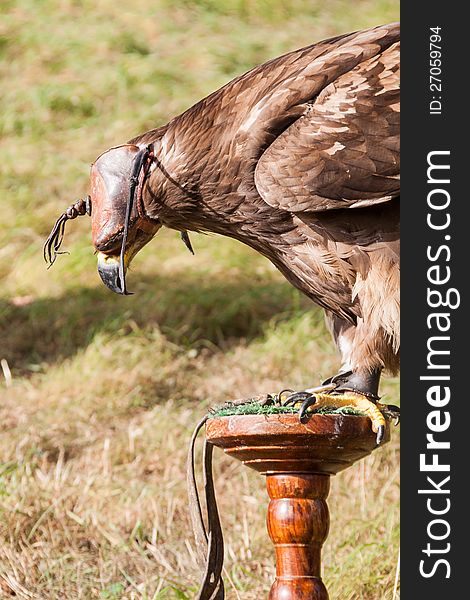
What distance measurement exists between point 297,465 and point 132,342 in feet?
9.99

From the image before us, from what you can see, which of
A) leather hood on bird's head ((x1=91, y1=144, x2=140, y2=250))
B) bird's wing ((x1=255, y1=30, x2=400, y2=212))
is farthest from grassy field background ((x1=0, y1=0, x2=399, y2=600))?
bird's wing ((x1=255, y1=30, x2=400, y2=212))

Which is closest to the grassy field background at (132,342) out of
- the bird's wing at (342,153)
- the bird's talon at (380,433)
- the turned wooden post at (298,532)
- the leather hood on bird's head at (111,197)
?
the turned wooden post at (298,532)

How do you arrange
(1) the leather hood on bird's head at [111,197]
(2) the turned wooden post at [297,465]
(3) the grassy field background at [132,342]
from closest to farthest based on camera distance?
(2) the turned wooden post at [297,465] → (1) the leather hood on bird's head at [111,197] → (3) the grassy field background at [132,342]

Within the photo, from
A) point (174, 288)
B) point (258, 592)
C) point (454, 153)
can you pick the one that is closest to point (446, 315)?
point (454, 153)

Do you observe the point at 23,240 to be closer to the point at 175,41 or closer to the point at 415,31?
the point at 175,41

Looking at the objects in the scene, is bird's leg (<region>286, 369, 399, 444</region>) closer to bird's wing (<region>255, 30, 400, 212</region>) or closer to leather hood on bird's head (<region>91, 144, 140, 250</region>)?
bird's wing (<region>255, 30, 400, 212</region>)

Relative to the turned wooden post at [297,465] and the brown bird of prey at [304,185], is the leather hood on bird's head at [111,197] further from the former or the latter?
the turned wooden post at [297,465]

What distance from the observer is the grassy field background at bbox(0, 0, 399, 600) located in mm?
3666

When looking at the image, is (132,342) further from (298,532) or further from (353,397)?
(298,532)

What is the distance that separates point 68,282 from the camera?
6297mm

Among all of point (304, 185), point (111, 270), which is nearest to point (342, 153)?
point (304, 185)

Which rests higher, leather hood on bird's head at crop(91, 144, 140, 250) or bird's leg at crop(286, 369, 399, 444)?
leather hood on bird's head at crop(91, 144, 140, 250)

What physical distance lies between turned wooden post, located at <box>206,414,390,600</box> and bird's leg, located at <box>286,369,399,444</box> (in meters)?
0.04

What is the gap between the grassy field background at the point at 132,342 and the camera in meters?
3.67
